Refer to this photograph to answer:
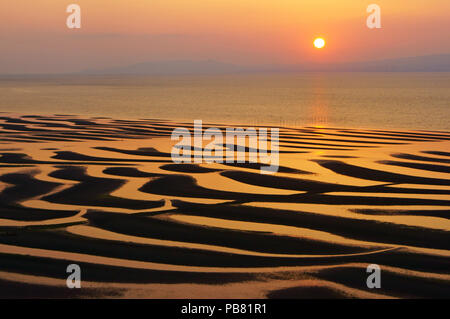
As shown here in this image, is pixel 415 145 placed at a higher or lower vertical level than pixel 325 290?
higher

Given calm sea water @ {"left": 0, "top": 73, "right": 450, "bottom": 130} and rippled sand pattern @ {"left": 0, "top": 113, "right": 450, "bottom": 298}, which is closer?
rippled sand pattern @ {"left": 0, "top": 113, "right": 450, "bottom": 298}

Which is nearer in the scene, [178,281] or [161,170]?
[178,281]

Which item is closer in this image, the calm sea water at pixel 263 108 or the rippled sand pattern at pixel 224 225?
the rippled sand pattern at pixel 224 225

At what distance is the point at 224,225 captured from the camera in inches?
548

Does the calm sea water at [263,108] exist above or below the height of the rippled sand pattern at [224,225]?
above

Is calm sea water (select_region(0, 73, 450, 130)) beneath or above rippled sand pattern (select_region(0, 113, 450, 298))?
above

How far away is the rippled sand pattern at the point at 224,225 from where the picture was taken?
10516 millimetres

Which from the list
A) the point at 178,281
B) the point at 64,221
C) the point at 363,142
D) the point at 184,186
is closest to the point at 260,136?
the point at 363,142

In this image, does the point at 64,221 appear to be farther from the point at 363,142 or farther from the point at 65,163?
the point at 363,142

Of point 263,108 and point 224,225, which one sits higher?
point 263,108

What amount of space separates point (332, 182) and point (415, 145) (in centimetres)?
1069

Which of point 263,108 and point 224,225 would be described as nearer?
point 224,225

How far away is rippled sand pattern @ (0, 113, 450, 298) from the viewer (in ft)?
34.5

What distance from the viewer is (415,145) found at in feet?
93.0
